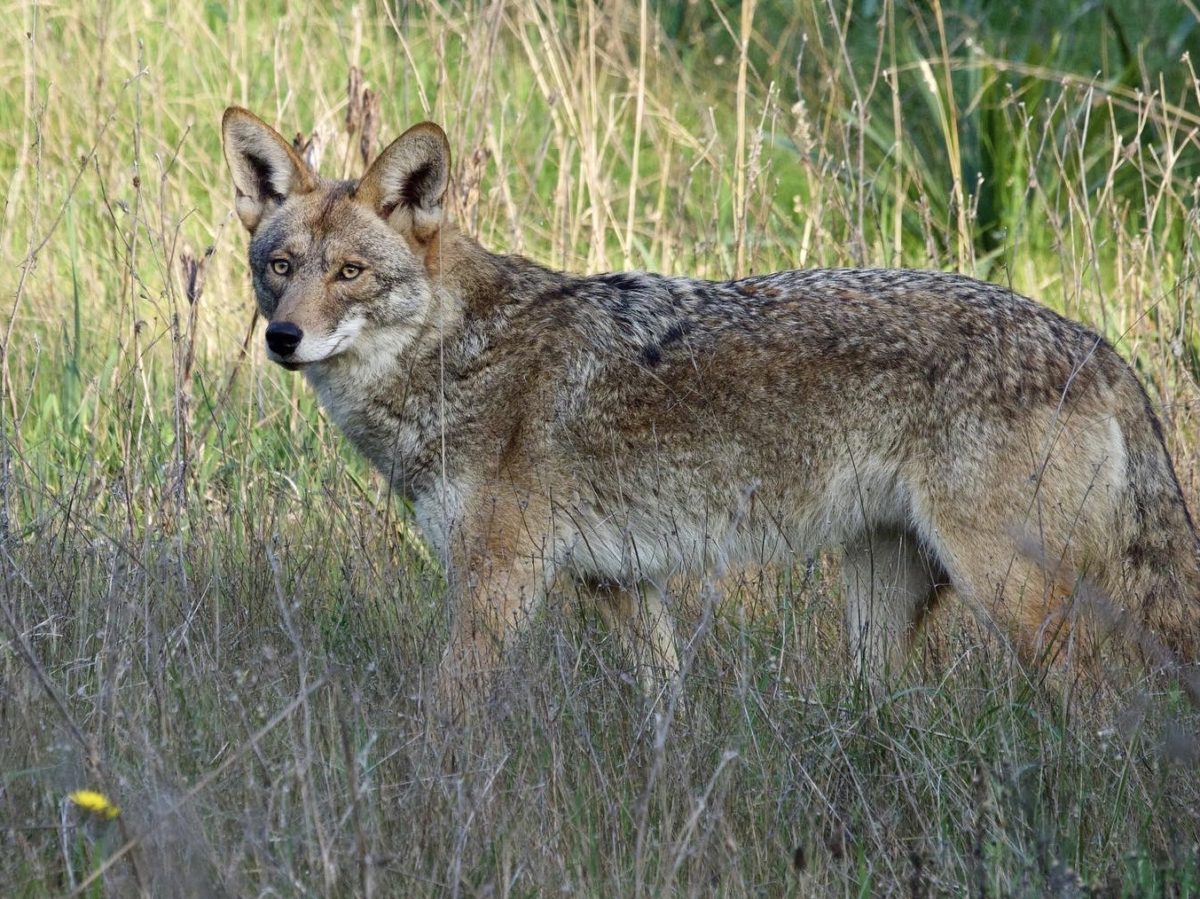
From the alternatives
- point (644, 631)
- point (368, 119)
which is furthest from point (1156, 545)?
point (368, 119)

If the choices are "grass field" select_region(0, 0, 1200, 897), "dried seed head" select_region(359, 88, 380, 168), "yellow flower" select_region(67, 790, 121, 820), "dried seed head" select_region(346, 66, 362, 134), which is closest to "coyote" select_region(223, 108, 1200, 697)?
"grass field" select_region(0, 0, 1200, 897)

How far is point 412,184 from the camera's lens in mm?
4500

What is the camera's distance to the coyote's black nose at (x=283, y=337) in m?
4.10

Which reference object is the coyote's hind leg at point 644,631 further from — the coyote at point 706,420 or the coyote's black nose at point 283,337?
the coyote's black nose at point 283,337

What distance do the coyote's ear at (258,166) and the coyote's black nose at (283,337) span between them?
26.5 inches

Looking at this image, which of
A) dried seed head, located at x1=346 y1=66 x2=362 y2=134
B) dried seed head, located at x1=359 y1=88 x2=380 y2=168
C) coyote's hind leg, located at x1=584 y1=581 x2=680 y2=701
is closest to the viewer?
coyote's hind leg, located at x1=584 y1=581 x2=680 y2=701

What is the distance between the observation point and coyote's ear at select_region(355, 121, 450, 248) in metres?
4.39

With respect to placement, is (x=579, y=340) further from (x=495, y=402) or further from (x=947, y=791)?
(x=947, y=791)

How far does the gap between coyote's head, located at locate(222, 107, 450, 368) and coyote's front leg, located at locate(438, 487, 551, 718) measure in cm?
64

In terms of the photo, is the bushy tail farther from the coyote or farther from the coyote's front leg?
the coyote's front leg

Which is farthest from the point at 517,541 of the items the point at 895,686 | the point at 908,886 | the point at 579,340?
the point at 908,886

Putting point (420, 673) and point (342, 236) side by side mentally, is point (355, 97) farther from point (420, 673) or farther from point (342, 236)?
point (420, 673)

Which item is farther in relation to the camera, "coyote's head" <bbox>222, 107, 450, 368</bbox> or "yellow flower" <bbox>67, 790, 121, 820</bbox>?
"coyote's head" <bbox>222, 107, 450, 368</bbox>

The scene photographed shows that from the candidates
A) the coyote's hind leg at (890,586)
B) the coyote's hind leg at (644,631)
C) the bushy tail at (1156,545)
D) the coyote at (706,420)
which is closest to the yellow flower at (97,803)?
the coyote's hind leg at (644,631)
